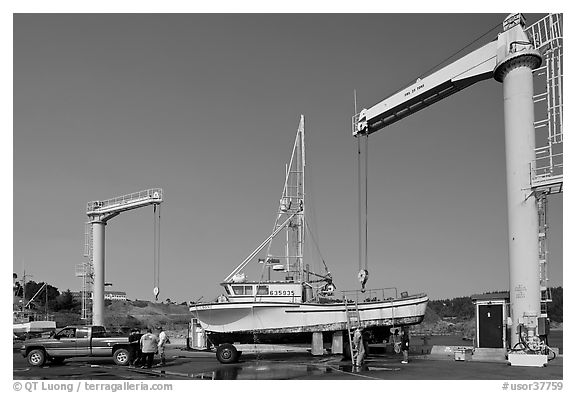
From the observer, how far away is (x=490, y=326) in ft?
87.3

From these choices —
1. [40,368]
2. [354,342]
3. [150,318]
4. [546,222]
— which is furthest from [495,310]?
[150,318]

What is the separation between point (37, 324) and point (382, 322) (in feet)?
105

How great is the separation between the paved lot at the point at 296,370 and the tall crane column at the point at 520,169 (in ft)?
8.37

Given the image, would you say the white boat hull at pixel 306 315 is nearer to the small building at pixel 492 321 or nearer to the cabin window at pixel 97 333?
the small building at pixel 492 321

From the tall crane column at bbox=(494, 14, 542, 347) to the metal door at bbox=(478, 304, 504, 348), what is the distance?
118 cm

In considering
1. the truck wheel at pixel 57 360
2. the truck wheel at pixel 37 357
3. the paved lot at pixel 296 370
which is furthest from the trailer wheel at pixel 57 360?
the truck wheel at pixel 37 357

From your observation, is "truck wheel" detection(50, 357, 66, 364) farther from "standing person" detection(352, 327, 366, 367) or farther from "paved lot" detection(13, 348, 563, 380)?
"standing person" detection(352, 327, 366, 367)

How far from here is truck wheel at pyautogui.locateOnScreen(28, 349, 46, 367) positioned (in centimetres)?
2378

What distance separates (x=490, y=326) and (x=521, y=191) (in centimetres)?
580

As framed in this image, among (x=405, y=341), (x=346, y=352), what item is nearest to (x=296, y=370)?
(x=346, y=352)

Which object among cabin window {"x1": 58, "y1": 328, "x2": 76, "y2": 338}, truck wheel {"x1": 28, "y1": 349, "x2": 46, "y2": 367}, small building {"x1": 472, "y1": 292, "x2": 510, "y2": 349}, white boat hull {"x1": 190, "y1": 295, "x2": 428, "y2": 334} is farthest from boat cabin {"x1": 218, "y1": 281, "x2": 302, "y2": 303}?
truck wheel {"x1": 28, "y1": 349, "x2": 46, "y2": 367}

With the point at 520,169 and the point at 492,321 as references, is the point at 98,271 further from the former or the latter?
the point at 520,169
